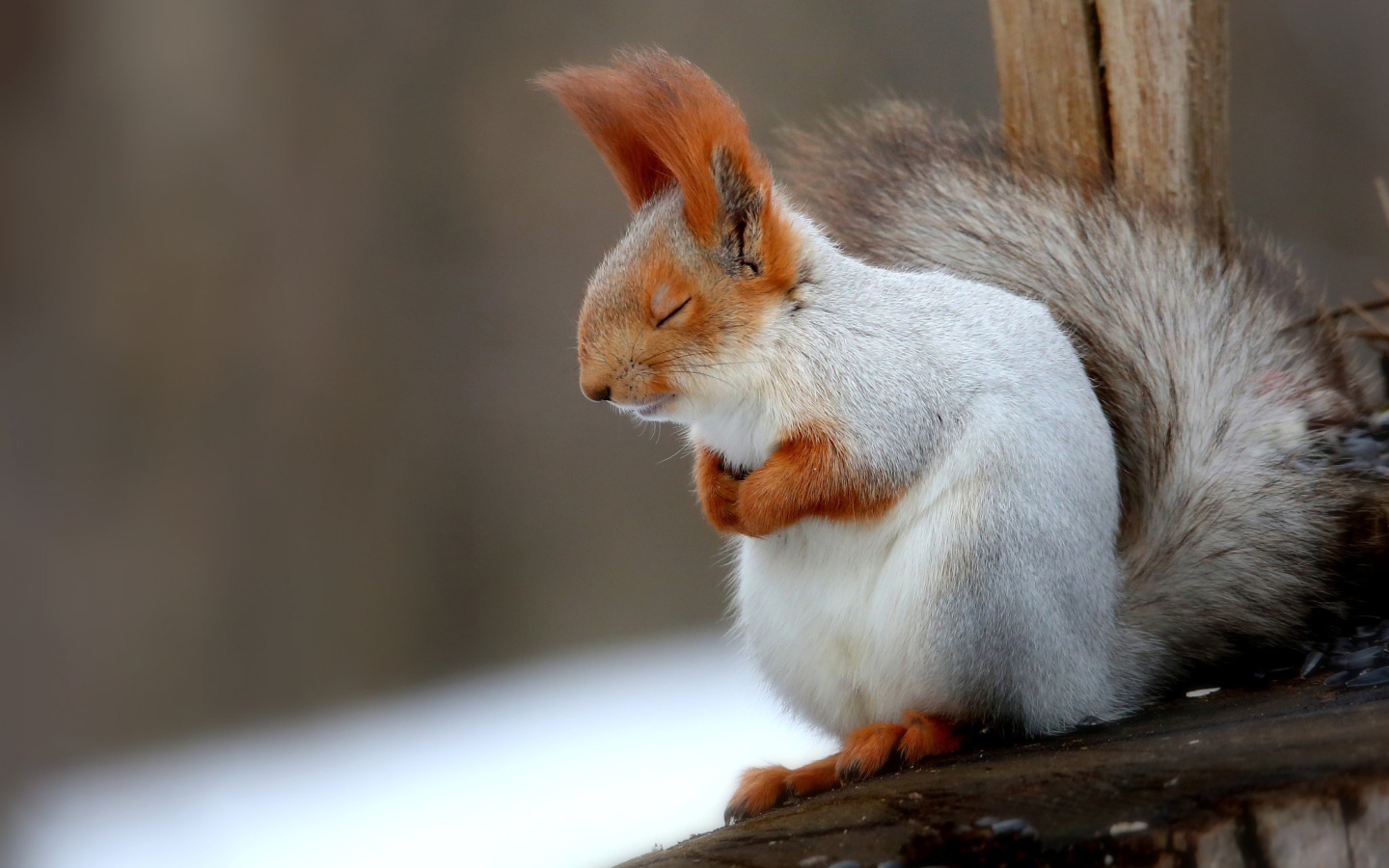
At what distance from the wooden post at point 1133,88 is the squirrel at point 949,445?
223 mm

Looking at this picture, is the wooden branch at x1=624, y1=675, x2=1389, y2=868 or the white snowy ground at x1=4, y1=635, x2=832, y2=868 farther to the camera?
the white snowy ground at x1=4, y1=635, x2=832, y2=868

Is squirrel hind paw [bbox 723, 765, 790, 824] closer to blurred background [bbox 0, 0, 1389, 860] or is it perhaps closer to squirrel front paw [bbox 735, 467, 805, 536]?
squirrel front paw [bbox 735, 467, 805, 536]

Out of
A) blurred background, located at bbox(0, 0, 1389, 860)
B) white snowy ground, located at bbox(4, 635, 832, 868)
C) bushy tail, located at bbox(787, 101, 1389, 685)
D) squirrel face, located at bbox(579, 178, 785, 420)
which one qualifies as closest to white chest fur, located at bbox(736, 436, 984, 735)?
squirrel face, located at bbox(579, 178, 785, 420)

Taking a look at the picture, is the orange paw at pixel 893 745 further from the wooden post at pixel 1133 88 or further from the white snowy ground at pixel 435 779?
the white snowy ground at pixel 435 779

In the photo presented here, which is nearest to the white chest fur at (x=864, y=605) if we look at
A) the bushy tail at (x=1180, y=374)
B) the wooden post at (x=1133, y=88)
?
the bushy tail at (x=1180, y=374)

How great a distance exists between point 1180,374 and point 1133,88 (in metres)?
0.43

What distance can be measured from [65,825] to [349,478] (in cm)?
92

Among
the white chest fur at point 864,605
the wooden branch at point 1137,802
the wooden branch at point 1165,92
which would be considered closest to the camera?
the wooden branch at point 1137,802

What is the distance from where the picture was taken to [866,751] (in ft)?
3.22

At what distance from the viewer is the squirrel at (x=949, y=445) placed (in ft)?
3.17

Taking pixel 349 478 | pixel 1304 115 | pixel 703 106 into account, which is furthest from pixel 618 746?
pixel 1304 115

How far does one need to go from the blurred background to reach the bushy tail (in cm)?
149

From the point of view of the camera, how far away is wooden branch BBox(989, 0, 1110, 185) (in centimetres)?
143

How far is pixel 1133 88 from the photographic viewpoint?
142 cm
